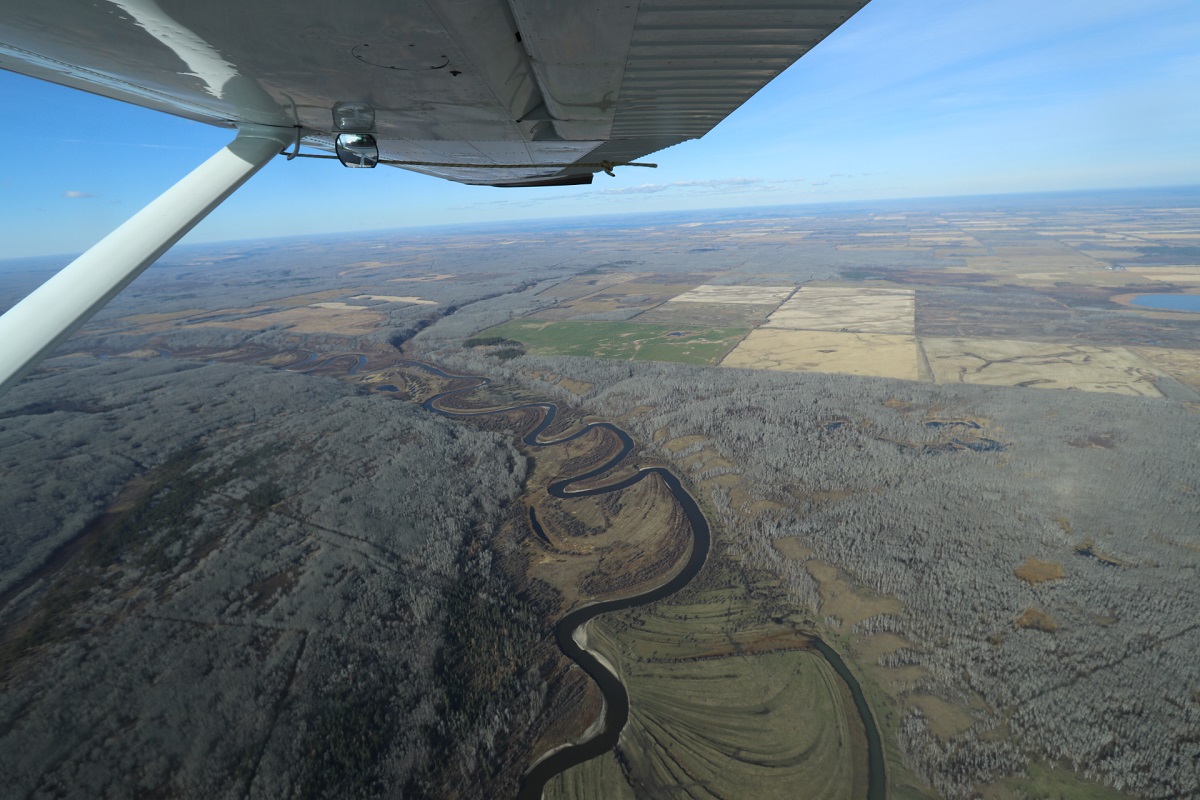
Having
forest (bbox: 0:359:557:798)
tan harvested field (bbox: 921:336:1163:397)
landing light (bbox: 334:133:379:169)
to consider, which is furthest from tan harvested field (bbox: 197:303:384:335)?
landing light (bbox: 334:133:379:169)

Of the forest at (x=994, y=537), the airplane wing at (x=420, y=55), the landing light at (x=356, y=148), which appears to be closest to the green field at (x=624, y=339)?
the forest at (x=994, y=537)

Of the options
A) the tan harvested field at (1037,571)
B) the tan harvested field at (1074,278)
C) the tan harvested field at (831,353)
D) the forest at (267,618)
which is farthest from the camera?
the tan harvested field at (1074,278)

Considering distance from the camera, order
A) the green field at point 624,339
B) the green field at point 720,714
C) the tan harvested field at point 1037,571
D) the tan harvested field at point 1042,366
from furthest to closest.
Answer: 1. the green field at point 624,339
2. the tan harvested field at point 1042,366
3. the tan harvested field at point 1037,571
4. the green field at point 720,714

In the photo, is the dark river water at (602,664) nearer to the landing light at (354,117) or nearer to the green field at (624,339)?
the landing light at (354,117)

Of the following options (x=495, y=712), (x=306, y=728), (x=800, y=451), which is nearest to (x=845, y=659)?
(x=495, y=712)

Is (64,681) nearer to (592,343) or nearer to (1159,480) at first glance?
(592,343)

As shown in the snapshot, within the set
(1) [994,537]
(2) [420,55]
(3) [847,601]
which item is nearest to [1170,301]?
(1) [994,537]

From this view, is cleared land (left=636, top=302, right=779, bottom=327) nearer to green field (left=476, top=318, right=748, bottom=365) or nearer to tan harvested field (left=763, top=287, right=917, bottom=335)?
tan harvested field (left=763, top=287, right=917, bottom=335)

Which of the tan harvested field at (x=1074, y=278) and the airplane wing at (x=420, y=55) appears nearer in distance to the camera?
the airplane wing at (x=420, y=55)
